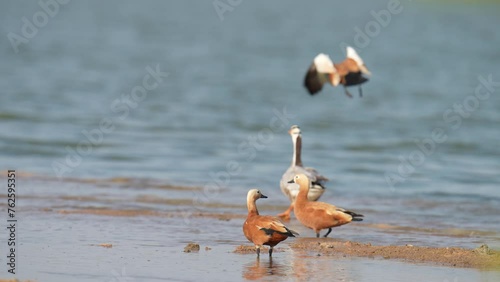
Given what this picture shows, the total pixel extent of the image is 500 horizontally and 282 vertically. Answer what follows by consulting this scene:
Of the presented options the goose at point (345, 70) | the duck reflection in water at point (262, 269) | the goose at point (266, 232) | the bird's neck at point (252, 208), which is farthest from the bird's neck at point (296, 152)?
the duck reflection in water at point (262, 269)

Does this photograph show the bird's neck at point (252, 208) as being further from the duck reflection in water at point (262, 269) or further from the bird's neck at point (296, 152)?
the bird's neck at point (296, 152)

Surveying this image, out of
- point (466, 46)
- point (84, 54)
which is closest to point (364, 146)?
point (84, 54)

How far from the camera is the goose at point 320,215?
1182cm

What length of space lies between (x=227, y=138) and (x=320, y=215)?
11.5 meters

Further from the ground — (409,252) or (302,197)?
(302,197)

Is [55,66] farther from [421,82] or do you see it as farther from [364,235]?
[364,235]

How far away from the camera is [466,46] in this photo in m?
55.7

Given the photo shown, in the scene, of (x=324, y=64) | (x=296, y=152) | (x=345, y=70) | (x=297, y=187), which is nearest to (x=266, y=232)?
(x=297, y=187)

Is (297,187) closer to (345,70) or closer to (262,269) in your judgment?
(345,70)

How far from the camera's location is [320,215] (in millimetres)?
11953

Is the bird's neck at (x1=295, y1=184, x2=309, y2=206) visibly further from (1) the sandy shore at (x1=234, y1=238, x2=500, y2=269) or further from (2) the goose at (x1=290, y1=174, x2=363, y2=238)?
(1) the sandy shore at (x1=234, y1=238, x2=500, y2=269)

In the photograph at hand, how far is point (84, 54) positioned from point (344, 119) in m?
21.6

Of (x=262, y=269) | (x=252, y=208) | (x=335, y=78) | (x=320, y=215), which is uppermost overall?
(x=335, y=78)

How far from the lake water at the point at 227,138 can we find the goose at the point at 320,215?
0.55 m
